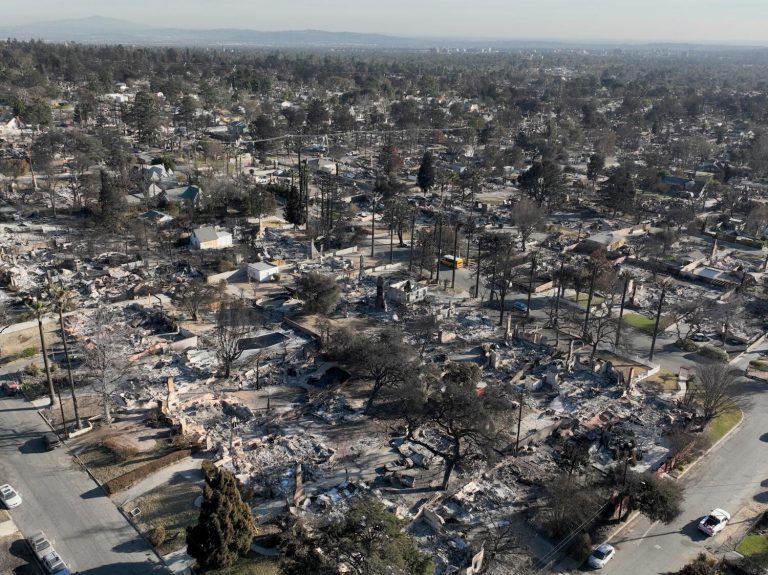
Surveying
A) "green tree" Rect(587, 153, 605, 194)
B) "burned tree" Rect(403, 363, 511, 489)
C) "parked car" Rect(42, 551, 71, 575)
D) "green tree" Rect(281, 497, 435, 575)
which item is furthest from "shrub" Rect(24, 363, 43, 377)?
"green tree" Rect(587, 153, 605, 194)

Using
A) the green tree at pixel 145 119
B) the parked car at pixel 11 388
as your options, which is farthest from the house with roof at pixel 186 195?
the parked car at pixel 11 388

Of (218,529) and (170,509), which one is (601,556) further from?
(170,509)

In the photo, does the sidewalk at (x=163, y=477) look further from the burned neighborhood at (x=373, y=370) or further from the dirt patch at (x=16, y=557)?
the dirt patch at (x=16, y=557)

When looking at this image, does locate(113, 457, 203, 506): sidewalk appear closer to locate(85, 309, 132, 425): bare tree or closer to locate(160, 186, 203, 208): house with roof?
locate(85, 309, 132, 425): bare tree

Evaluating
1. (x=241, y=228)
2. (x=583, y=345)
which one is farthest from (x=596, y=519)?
(x=241, y=228)

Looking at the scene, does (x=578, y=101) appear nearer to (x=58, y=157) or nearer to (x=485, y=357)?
(x=58, y=157)
